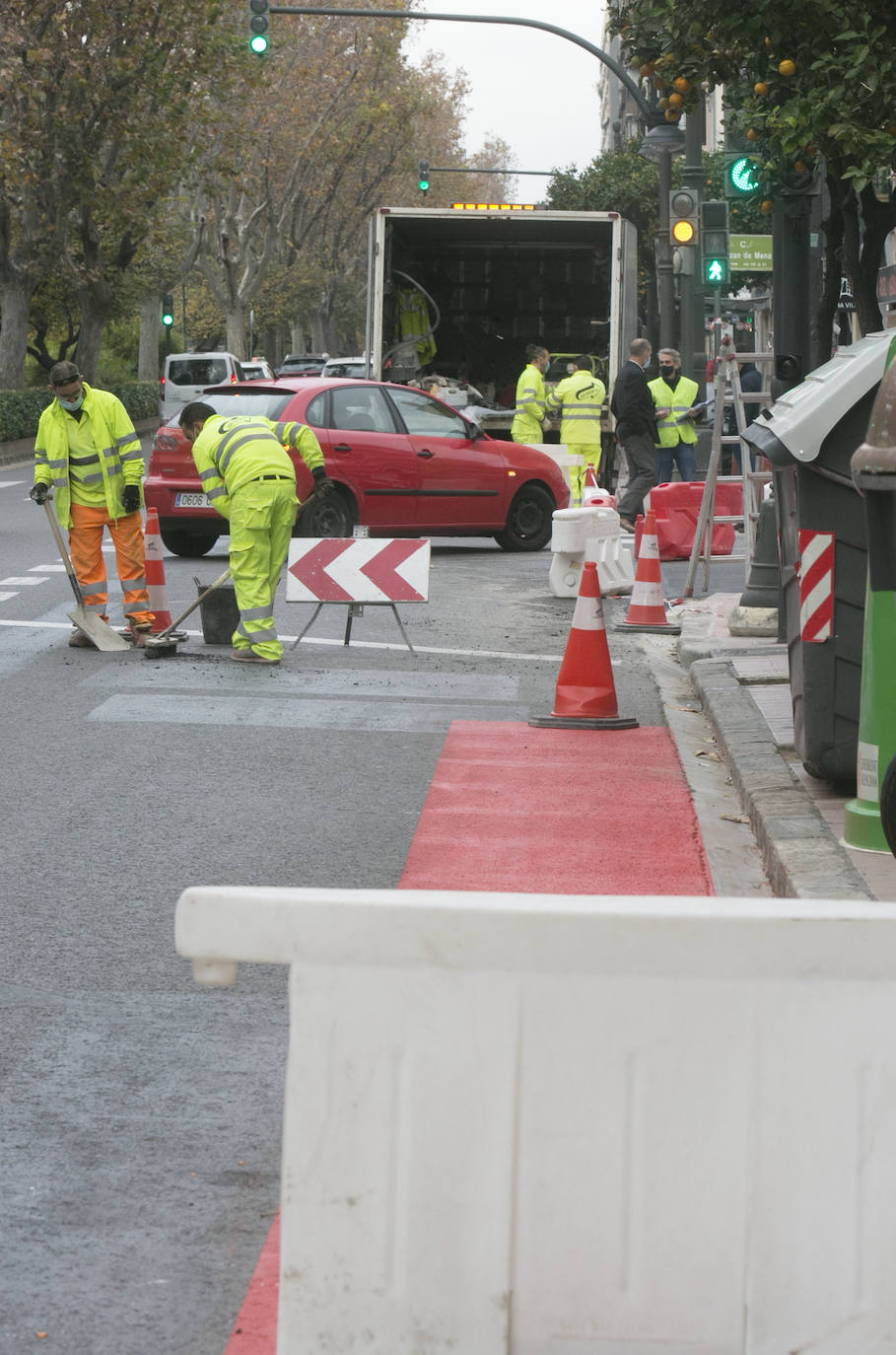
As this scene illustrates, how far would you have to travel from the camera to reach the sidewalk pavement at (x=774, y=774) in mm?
5861

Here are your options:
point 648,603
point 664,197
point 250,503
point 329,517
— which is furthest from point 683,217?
point 250,503

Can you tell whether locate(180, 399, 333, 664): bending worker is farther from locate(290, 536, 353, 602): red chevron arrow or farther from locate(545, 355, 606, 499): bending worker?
locate(545, 355, 606, 499): bending worker

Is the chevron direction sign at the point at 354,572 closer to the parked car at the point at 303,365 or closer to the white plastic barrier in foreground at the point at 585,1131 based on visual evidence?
the white plastic barrier in foreground at the point at 585,1131

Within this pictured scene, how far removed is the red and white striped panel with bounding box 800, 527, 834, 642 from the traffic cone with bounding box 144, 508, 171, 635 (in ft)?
19.3

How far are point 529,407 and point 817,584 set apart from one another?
44.2ft

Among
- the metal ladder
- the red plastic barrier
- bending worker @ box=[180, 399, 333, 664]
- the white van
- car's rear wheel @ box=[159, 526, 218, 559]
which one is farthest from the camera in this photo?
the white van

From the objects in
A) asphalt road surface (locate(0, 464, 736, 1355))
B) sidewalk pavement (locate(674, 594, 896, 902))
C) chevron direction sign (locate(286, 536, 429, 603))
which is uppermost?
chevron direction sign (locate(286, 536, 429, 603))

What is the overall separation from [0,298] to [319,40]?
1477 cm

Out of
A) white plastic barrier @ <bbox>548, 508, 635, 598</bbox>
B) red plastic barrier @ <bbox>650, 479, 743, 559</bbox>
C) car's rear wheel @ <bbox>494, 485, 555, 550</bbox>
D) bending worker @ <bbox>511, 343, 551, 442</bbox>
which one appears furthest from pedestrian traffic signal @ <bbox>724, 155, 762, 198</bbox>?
bending worker @ <bbox>511, 343, 551, 442</bbox>

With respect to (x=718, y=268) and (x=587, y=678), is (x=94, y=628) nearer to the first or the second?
(x=587, y=678)

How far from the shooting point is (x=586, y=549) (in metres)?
14.9

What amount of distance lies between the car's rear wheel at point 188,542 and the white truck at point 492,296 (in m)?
4.81

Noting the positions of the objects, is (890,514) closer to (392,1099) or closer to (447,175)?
(392,1099)

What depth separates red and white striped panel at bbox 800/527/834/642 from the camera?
7.21 metres
